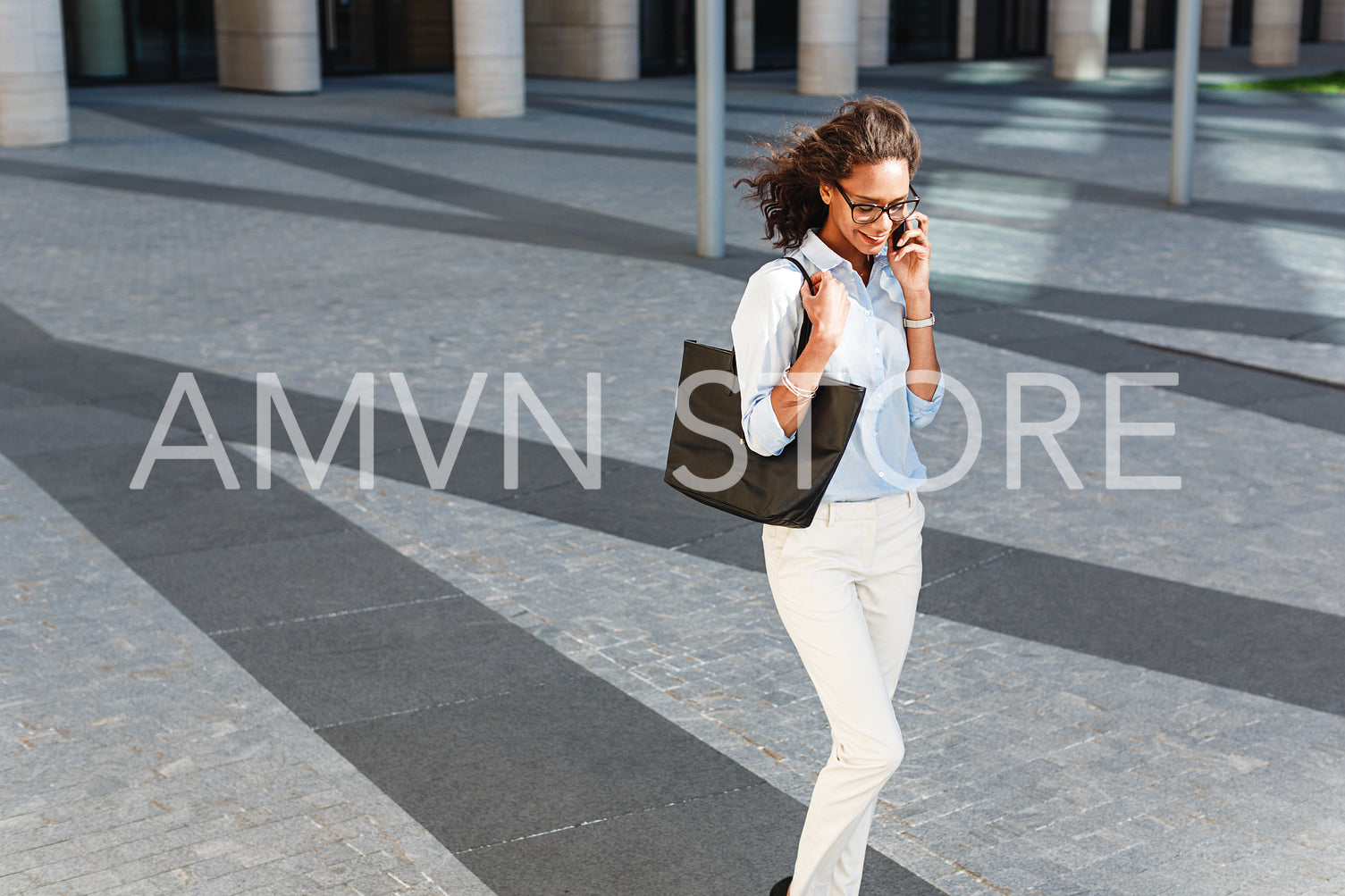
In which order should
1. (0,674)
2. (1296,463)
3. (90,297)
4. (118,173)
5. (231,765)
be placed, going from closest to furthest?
(231,765) → (0,674) → (1296,463) → (90,297) → (118,173)

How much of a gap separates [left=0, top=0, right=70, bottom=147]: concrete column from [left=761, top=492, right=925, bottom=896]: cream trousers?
19.0 meters

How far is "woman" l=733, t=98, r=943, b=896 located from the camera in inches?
130

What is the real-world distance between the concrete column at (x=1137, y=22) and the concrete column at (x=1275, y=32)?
6691 mm

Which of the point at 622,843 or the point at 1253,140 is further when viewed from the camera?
the point at 1253,140

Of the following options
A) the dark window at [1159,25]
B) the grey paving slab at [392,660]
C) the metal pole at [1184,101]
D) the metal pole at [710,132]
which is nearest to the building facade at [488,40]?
the dark window at [1159,25]

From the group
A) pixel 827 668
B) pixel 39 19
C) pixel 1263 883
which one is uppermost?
pixel 39 19

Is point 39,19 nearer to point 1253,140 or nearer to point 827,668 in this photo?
point 1253,140

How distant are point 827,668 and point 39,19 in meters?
19.4

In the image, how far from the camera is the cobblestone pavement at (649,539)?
4.29 m

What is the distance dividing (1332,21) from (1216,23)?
7940 mm

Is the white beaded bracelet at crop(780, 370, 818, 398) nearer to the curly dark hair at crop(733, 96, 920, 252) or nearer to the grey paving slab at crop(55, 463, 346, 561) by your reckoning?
the curly dark hair at crop(733, 96, 920, 252)

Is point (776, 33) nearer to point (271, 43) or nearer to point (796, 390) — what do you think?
point (271, 43)

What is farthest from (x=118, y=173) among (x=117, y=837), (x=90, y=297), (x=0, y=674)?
(x=117, y=837)

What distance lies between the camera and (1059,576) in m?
6.26
